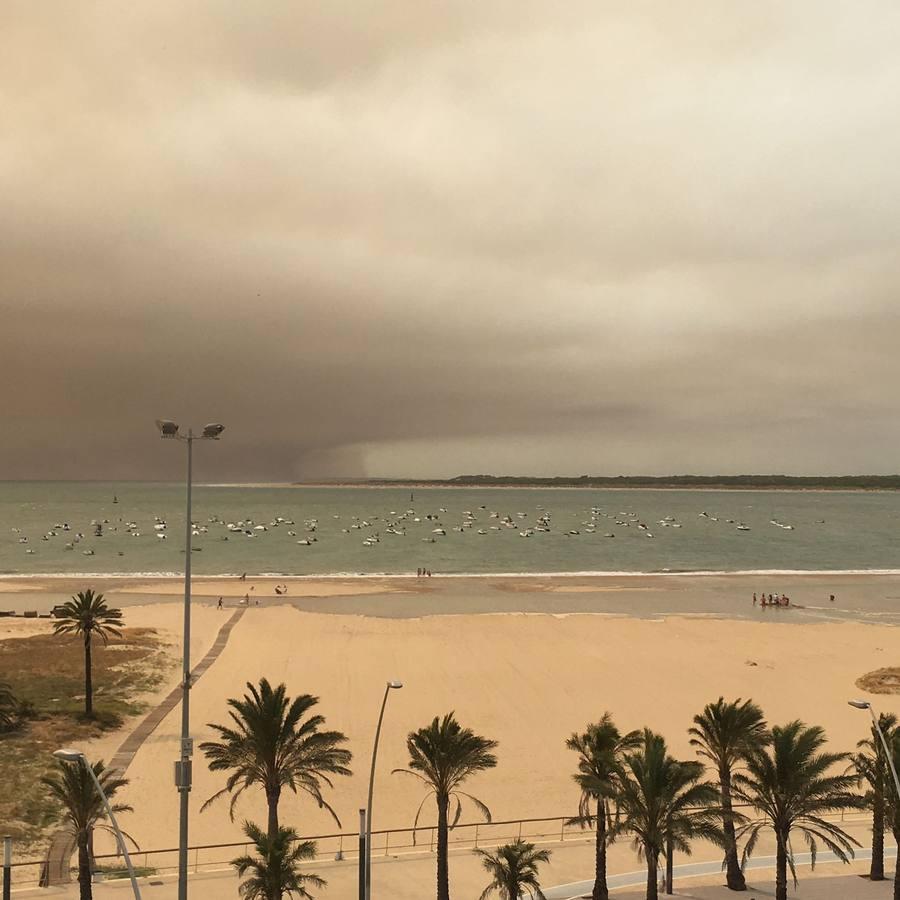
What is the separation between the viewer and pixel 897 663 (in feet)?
171

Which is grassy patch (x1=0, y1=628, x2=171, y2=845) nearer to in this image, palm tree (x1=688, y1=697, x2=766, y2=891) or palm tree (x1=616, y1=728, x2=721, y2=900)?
palm tree (x1=616, y1=728, x2=721, y2=900)

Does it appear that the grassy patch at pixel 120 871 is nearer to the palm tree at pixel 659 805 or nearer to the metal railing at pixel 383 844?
the metal railing at pixel 383 844

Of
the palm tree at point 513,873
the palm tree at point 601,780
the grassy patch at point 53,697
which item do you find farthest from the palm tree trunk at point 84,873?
the palm tree at point 601,780

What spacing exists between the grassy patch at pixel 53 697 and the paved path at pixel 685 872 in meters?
16.7

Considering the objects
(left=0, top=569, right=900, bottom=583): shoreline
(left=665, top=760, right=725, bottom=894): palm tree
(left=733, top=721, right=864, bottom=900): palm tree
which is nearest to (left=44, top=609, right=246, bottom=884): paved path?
(left=665, top=760, right=725, bottom=894): palm tree

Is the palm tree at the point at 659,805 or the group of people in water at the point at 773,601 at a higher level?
the palm tree at the point at 659,805

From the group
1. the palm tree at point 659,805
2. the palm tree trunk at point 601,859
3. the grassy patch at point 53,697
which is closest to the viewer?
the palm tree at point 659,805

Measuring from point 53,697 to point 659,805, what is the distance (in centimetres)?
3262

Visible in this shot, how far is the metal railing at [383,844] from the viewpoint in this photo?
23.3m

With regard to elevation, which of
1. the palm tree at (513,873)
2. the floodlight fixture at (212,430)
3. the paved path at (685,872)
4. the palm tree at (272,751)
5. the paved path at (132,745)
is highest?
the floodlight fixture at (212,430)

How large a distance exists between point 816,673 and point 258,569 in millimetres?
75729

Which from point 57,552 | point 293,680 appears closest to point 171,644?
point 293,680

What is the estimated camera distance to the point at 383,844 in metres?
26.4

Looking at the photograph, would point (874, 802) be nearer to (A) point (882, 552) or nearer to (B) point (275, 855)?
(B) point (275, 855)
